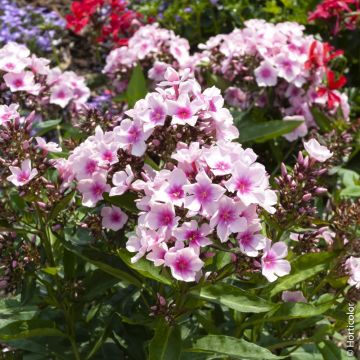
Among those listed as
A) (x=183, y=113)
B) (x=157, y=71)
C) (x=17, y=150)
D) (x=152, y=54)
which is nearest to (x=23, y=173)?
(x=17, y=150)

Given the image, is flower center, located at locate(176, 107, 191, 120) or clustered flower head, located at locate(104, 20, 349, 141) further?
clustered flower head, located at locate(104, 20, 349, 141)

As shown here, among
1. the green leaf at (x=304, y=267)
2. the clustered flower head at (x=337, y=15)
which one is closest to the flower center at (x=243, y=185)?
the green leaf at (x=304, y=267)

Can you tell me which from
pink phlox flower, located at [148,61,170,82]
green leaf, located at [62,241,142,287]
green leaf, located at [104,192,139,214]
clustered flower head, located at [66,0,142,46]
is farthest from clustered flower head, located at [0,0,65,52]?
green leaf, located at [104,192,139,214]

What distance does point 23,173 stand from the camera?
88.3 inches

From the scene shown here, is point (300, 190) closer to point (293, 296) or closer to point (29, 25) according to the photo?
point (293, 296)

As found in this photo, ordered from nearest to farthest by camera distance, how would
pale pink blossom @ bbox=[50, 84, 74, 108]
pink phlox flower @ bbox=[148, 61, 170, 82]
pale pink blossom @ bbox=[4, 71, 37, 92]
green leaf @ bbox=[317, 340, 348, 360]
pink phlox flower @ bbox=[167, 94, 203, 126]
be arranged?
pink phlox flower @ bbox=[167, 94, 203, 126]
green leaf @ bbox=[317, 340, 348, 360]
pale pink blossom @ bbox=[4, 71, 37, 92]
pale pink blossom @ bbox=[50, 84, 74, 108]
pink phlox flower @ bbox=[148, 61, 170, 82]

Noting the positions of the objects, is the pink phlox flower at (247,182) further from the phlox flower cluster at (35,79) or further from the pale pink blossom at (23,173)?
the phlox flower cluster at (35,79)

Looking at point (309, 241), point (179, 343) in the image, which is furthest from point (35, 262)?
point (309, 241)

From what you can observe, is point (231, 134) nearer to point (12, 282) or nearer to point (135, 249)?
point (135, 249)

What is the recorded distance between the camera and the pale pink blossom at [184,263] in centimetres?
195

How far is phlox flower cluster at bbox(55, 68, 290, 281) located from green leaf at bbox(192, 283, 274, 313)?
0.27 ft

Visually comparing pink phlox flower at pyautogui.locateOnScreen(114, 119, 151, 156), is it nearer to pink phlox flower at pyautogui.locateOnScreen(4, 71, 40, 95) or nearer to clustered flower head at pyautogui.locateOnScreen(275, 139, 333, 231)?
clustered flower head at pyautogui.locateOnScreen(275, 139, 333, 231)

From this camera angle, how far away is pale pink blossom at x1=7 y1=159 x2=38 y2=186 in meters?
2.21

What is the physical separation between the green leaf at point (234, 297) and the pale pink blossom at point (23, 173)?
2.19 ft
